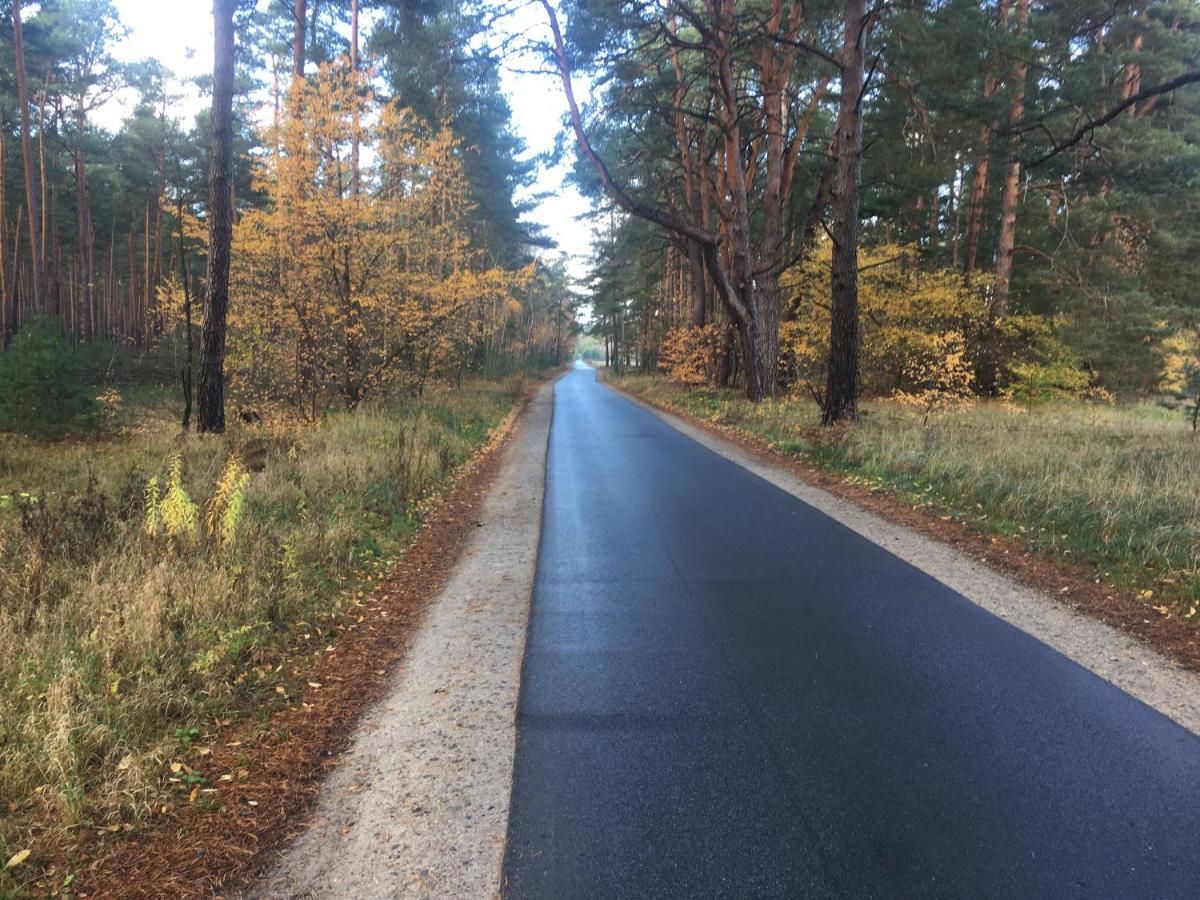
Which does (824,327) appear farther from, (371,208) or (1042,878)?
(1042,878)

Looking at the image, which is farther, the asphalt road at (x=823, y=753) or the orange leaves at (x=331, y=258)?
the orange leaves at (x=331, y=258)

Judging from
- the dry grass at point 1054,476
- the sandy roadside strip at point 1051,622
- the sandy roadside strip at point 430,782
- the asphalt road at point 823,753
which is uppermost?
the dry grass at point 1054,476

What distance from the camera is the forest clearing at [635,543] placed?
2.64 metres

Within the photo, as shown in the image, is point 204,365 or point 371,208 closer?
point 204,365

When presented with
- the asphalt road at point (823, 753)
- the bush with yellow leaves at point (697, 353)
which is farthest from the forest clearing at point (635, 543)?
the bush with yellow leaves at point (697, 353)

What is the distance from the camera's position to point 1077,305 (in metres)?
19.6

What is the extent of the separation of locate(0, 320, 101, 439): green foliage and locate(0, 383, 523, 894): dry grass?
71.0 inches

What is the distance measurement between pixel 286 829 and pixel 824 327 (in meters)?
19.4

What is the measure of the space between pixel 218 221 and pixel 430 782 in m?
10.8

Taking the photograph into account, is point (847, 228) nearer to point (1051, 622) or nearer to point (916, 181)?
point (916, 181)

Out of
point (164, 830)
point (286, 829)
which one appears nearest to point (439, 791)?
point (286, 829)

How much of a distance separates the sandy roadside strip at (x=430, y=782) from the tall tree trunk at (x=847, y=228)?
9.44 m

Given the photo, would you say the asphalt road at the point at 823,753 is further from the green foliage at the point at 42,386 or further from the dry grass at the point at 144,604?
the green foliage at the point at 42,386

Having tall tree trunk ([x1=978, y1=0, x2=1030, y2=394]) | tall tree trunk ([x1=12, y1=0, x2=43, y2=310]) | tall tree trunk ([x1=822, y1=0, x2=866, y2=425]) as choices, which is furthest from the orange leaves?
tall tree trunk ([x1=978, y1=0, x2=1030, y2=394])
